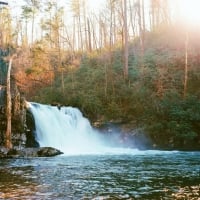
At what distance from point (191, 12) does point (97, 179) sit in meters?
37.9

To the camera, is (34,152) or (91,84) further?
(91,84)

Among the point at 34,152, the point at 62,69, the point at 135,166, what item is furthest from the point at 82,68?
the point at 135,166

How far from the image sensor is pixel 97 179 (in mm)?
13914

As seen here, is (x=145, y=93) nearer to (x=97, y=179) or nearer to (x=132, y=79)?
(x=132, y=79)

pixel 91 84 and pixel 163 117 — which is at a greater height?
pixel 91 84

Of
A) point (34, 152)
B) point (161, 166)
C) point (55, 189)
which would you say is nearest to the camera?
point (55, 189)

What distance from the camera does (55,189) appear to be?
12.0 m

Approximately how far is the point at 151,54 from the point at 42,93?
1155cm

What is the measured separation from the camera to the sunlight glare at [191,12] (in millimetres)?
46375

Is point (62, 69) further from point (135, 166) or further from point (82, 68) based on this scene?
point (135, 166)

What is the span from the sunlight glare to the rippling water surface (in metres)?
30.5

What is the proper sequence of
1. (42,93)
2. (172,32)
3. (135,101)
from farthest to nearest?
(172,32), (42,93), (135,101)

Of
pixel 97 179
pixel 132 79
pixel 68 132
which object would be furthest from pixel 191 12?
pixel 97 179

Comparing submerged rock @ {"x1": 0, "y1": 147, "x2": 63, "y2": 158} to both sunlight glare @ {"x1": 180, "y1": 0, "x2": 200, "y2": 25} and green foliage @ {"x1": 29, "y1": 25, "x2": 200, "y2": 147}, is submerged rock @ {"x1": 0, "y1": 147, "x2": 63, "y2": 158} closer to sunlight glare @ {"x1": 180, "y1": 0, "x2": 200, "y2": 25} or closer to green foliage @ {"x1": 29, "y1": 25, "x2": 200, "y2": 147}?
green foliage @ {"x1": 29, "y1": 25, "x2": 200, "y2": 147}
